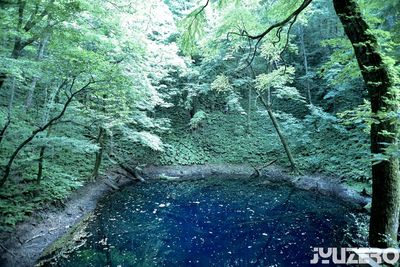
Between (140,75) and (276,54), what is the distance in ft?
22.5

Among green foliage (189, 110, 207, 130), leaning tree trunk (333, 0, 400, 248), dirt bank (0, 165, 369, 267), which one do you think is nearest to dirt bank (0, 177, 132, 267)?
dirt bank (0, 165, 369, 267)

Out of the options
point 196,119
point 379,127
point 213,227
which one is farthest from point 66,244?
point 196,119

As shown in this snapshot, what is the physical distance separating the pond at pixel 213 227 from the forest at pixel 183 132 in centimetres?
7

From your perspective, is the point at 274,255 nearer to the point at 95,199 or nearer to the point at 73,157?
the point at 95,199

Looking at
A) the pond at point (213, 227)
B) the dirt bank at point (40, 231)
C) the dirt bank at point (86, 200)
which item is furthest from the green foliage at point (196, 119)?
the dirt bank at point (40, 231)

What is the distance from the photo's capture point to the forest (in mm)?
4359

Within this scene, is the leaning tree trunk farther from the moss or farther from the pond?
the moss

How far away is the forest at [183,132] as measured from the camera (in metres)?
4.36

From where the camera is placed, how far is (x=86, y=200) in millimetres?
10086

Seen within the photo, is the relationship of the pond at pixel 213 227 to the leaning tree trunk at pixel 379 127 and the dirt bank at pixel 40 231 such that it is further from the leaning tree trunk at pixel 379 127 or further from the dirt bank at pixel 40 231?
the leaning tree trunk at pixel 379 127

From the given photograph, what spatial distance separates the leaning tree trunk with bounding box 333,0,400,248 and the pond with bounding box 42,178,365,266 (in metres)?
3.18

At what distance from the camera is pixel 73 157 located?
1223 centimetres

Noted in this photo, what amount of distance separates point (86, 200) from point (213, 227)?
4783mm

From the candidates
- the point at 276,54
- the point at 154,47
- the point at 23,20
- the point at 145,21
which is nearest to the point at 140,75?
the point at 154,47
